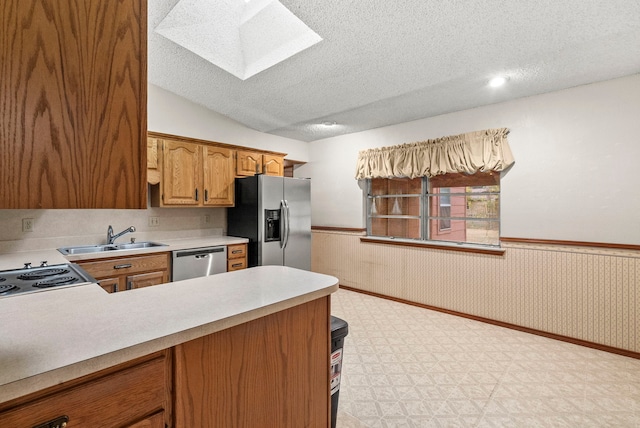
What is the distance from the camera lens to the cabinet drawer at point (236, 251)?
3.63 metres

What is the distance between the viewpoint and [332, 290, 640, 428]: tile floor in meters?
1.84

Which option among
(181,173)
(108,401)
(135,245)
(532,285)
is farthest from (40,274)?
(532,285)

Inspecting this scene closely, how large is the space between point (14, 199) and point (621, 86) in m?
3.99

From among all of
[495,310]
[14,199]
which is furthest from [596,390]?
[14,199]

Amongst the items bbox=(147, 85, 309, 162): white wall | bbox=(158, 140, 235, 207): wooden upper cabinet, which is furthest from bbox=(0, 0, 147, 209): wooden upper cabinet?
bbox=(158, 140, 235, 207): wooden upper cabinet

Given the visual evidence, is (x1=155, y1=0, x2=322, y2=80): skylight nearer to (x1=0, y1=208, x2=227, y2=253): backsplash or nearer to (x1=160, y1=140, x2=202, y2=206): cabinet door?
(x1=160, y1=140, x2=202, y2=206): cabinet door

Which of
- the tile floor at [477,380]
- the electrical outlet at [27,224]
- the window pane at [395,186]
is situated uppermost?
the window pane at [395,186]

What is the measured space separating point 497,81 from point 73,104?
3167mm

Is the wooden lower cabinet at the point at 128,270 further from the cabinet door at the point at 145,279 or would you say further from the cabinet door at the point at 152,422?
the cabinet door at the point at 152,422

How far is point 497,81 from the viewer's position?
2.77 metres

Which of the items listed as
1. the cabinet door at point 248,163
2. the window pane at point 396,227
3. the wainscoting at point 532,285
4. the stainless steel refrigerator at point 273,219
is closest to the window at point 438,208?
the window pane at point 396,227

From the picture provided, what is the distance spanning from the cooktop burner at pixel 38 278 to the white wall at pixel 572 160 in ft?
12.1

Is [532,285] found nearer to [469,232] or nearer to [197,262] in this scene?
[469,232]

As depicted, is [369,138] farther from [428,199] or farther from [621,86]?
[621,86]
